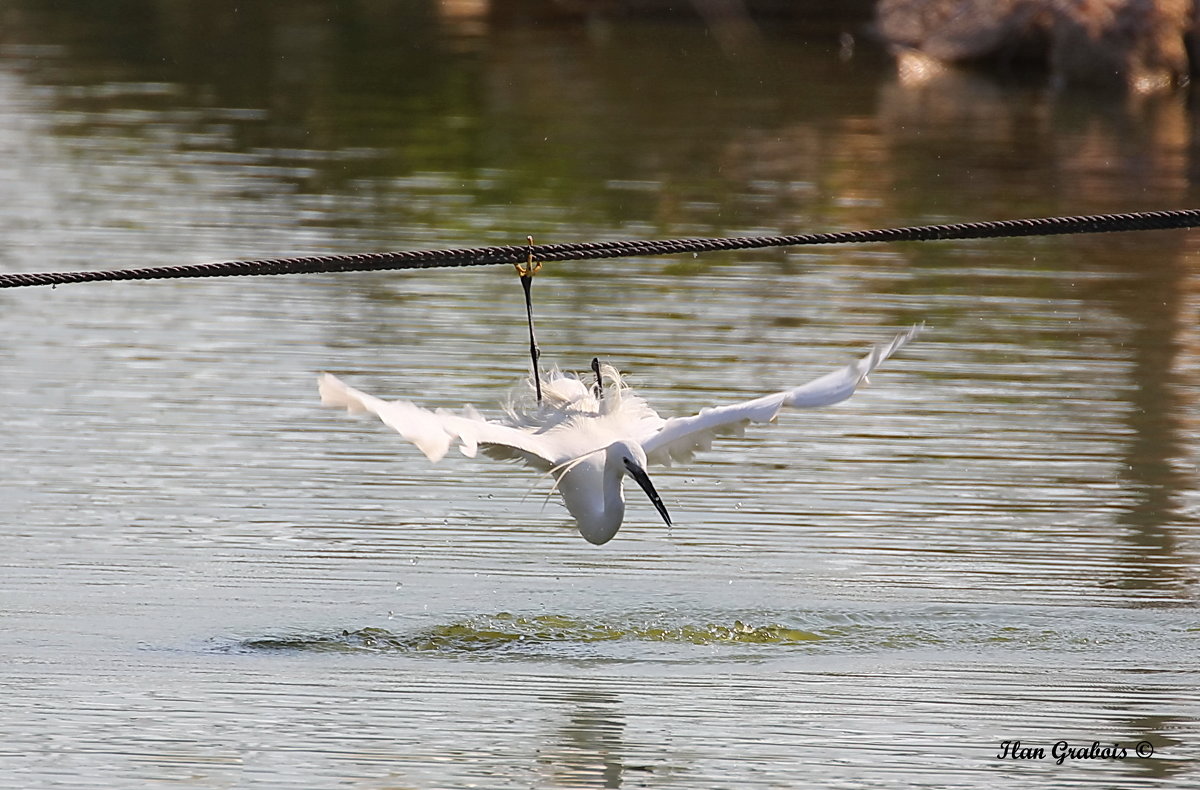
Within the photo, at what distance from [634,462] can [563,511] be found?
6.28ft

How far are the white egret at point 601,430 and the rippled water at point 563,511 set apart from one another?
0.52m

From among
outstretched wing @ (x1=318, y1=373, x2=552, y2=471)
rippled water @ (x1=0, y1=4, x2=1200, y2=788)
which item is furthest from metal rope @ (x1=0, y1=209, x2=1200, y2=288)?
rippled water @ (x1=0, y1=4, x2=1200, y2=788)

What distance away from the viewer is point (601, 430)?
7105mm

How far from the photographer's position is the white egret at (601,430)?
21.8 feet

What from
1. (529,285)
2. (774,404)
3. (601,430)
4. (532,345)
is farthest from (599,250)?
(601,430)

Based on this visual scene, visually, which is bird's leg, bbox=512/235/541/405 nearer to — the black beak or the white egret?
the white egret

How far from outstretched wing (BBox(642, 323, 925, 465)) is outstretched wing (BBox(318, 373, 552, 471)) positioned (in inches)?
18.7

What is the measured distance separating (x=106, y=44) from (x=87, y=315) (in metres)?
14.6

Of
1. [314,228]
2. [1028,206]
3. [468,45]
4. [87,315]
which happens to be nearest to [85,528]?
[87,315]

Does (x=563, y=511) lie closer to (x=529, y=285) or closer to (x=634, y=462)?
(x=634, y=462)

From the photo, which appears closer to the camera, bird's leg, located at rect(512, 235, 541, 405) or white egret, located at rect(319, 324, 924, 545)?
bird's leg, located at rect(512, 235, 541, 405)

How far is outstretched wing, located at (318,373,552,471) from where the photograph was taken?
5969 mm

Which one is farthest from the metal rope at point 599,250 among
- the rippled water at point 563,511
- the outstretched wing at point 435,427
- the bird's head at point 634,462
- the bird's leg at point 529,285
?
the rippled water at point 563,511

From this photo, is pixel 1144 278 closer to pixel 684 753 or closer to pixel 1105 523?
pixel 1105 523
